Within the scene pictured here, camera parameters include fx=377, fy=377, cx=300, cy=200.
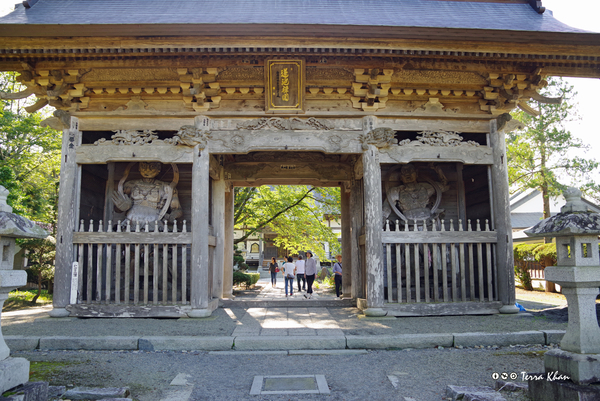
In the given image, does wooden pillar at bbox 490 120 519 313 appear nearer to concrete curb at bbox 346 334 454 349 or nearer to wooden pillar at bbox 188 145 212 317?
concrete curb at bbox 346 334 454 349

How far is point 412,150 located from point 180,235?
14.3 ft

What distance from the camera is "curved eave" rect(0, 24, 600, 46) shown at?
5656 millimetres

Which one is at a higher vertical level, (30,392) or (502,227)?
(502,227)

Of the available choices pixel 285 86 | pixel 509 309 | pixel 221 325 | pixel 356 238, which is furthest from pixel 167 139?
pixel 509 309

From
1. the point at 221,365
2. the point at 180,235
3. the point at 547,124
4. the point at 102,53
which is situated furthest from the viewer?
the point at 547,124

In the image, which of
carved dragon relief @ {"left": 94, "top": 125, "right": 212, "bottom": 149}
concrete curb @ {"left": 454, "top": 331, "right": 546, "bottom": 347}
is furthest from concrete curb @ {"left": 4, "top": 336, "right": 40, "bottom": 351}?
concrete curb @ {"left": 454, "top": 331, "right": 546, "bottom": 347}

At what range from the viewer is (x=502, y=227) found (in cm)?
666

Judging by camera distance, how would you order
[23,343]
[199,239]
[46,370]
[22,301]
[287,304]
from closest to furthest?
[46,370], [23,343], [199,239], [287,304], [22,301]

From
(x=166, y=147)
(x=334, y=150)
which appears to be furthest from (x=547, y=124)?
(x=166, y=147)

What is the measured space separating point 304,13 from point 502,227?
537 cm

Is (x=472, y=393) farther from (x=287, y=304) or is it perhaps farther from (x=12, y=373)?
(x=287, y=304)

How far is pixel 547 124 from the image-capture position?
14469 millimetres

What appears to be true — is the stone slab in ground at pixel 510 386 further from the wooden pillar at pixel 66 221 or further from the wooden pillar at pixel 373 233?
the wooden pillar at pixel 66 221

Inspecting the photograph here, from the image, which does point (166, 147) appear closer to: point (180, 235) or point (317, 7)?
point (180, 235)
